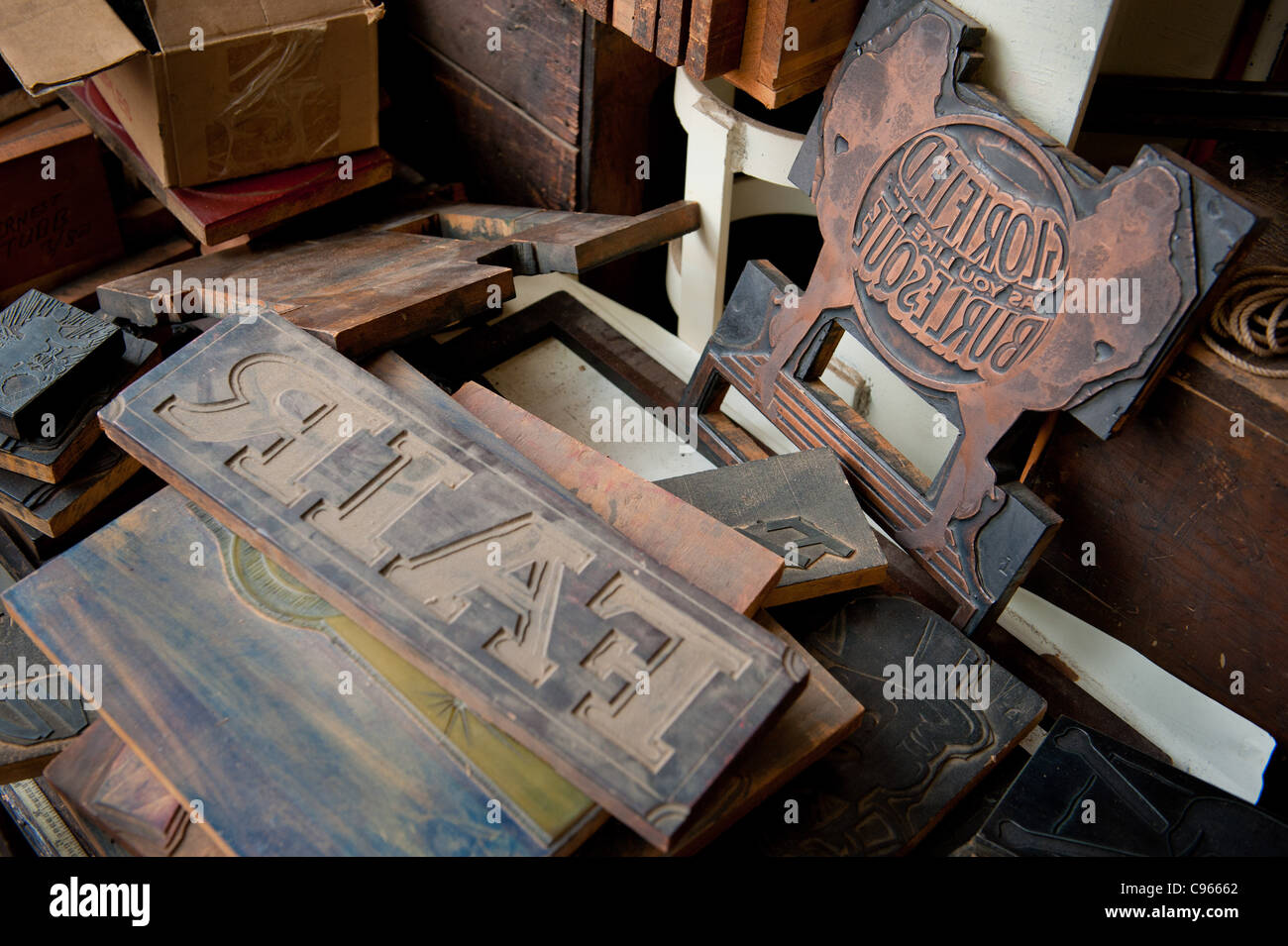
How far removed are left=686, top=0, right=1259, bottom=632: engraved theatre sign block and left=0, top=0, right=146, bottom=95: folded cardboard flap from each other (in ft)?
4.86

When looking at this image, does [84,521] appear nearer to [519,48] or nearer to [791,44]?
[519,48]

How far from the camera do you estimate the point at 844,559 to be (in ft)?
6.95

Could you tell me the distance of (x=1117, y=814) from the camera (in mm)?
1837

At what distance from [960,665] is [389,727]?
3.55 ft

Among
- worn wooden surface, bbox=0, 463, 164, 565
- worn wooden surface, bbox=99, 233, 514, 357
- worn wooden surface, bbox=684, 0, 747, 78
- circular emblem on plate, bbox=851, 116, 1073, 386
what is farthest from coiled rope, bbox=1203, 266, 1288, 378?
worn wooden surface, bbox=0, 463, 164, 565

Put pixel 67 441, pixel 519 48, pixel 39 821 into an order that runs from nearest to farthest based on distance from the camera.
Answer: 1. pixel 39 821
2. pixel 67 441
3. pixel 519 48

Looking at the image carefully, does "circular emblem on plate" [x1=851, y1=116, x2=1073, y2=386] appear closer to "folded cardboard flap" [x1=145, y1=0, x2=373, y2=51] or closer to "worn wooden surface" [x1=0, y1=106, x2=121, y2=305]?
"folded cardboard flap" [x1=145, y1=0, x2=373, y2=51]

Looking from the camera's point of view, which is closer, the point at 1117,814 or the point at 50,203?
the point at 1117,814

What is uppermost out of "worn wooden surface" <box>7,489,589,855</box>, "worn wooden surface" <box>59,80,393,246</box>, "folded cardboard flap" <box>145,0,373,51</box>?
"folded cardboard flap" <box>145,0,373,51</box>

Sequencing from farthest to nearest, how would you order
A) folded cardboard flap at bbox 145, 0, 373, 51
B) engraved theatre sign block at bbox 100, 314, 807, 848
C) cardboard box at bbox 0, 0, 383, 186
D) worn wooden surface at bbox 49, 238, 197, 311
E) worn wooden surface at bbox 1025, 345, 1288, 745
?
worn wooden surface at bbox 49, 238, 197, 311, folded cardboard flap at bbox 145, 0, 373, 51, cardboard box at bbox 0, 0, 383, 186, worn wooden surface at bbox 1025, 345, 1288, 745, engraved theatre sign block at bbox 100, 314, 807, 848

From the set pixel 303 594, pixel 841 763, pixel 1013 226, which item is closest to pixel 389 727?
pixel 303 594

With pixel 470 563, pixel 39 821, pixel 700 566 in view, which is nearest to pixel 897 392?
pixel 700 566

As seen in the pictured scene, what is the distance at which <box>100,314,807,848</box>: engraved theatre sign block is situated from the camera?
163cm

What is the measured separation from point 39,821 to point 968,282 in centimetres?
215
